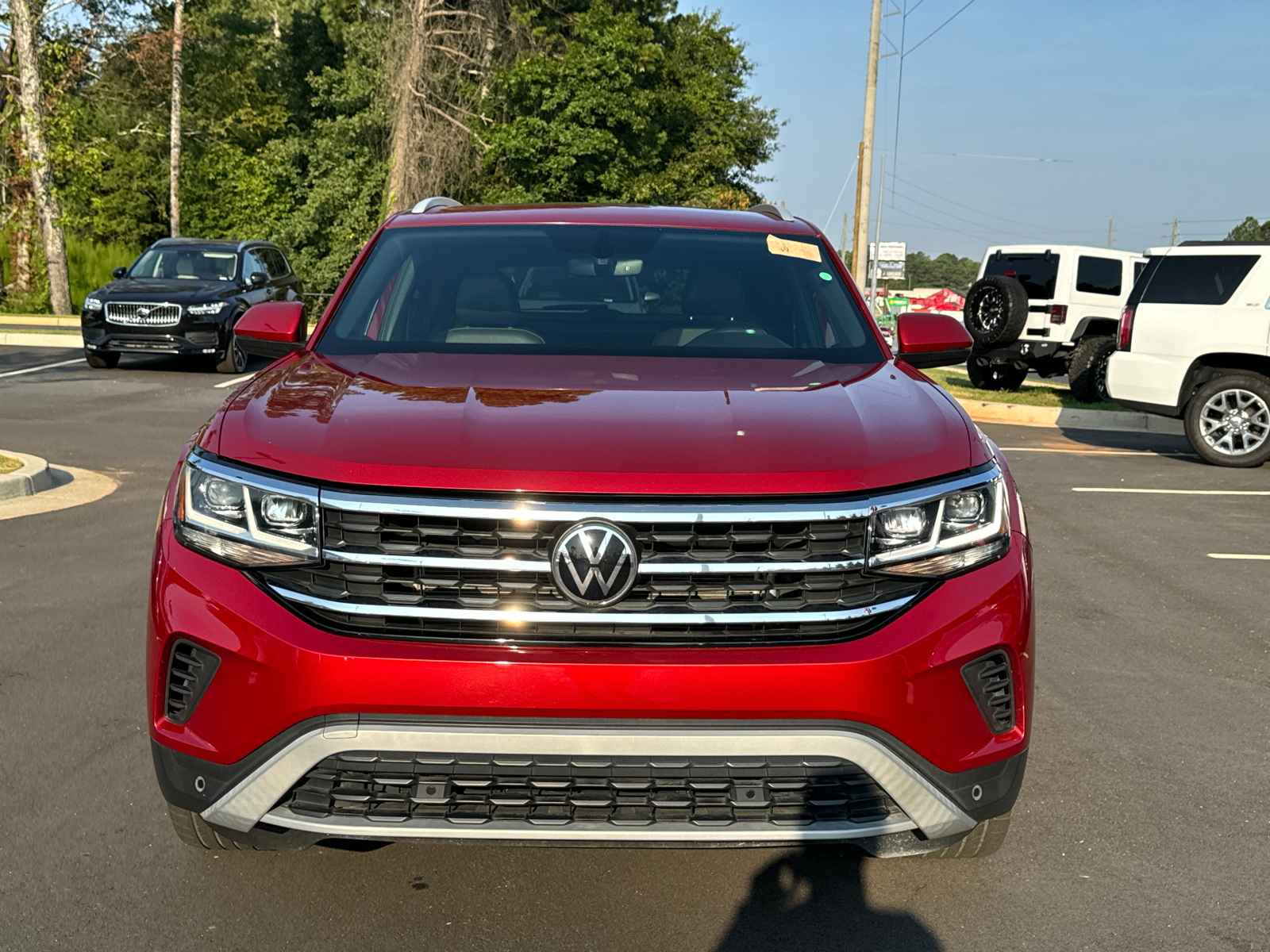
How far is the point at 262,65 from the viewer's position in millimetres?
46812

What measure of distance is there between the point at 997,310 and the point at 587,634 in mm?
15841

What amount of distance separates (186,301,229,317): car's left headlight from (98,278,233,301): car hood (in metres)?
0.14

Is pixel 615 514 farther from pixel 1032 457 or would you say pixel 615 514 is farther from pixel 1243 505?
pixel 1032 457

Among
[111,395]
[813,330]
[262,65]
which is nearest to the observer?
[813,330]

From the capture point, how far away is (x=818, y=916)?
3.15m

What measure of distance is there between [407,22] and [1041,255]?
792 inches

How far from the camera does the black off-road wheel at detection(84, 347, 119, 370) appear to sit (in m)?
17.8

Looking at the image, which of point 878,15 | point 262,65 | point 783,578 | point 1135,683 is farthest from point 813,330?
point 262,65

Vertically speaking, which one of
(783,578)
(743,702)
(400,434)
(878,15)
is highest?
(878,15)

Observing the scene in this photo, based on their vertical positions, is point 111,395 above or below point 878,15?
below

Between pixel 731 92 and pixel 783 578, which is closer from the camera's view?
pixel 783 578

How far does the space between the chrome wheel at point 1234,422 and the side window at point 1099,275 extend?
253 inches

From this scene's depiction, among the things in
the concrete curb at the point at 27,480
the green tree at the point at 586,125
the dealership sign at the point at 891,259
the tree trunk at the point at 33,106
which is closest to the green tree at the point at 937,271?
the dealership sign at the point at 891,259

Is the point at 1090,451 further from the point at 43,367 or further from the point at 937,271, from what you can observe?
the point at 937,271
